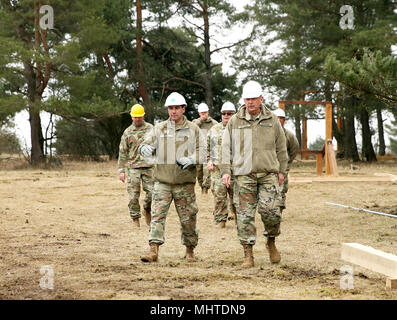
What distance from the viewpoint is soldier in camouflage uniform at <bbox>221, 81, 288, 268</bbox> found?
7148mm

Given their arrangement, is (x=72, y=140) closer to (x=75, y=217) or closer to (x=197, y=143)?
(x=75, y=217)

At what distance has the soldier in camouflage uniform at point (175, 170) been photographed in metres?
7.49

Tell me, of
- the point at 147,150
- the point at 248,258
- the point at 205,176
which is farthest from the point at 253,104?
the point at 205,176

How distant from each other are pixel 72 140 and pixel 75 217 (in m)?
21.1

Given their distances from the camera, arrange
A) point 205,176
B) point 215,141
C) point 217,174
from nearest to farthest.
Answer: point 217,174, point 215,141, point 205,176

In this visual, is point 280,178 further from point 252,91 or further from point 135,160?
point 135,160

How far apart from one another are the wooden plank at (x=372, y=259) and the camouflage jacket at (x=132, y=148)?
4699 mm

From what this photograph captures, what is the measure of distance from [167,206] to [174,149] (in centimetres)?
69

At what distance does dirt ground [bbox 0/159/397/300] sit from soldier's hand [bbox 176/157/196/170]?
1140 mm

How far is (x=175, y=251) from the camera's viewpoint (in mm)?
8430

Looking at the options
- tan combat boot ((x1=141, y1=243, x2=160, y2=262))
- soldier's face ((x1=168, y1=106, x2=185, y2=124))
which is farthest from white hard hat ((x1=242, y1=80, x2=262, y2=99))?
tan combat boot ((x1=141, y1=243, x2=160, y2=262))

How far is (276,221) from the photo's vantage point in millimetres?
7262

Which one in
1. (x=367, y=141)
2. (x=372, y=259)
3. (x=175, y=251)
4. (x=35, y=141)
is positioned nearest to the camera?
(x=372, y=259)

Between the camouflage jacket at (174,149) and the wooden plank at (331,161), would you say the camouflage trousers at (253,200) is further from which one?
the wooden plank at (331,161)
